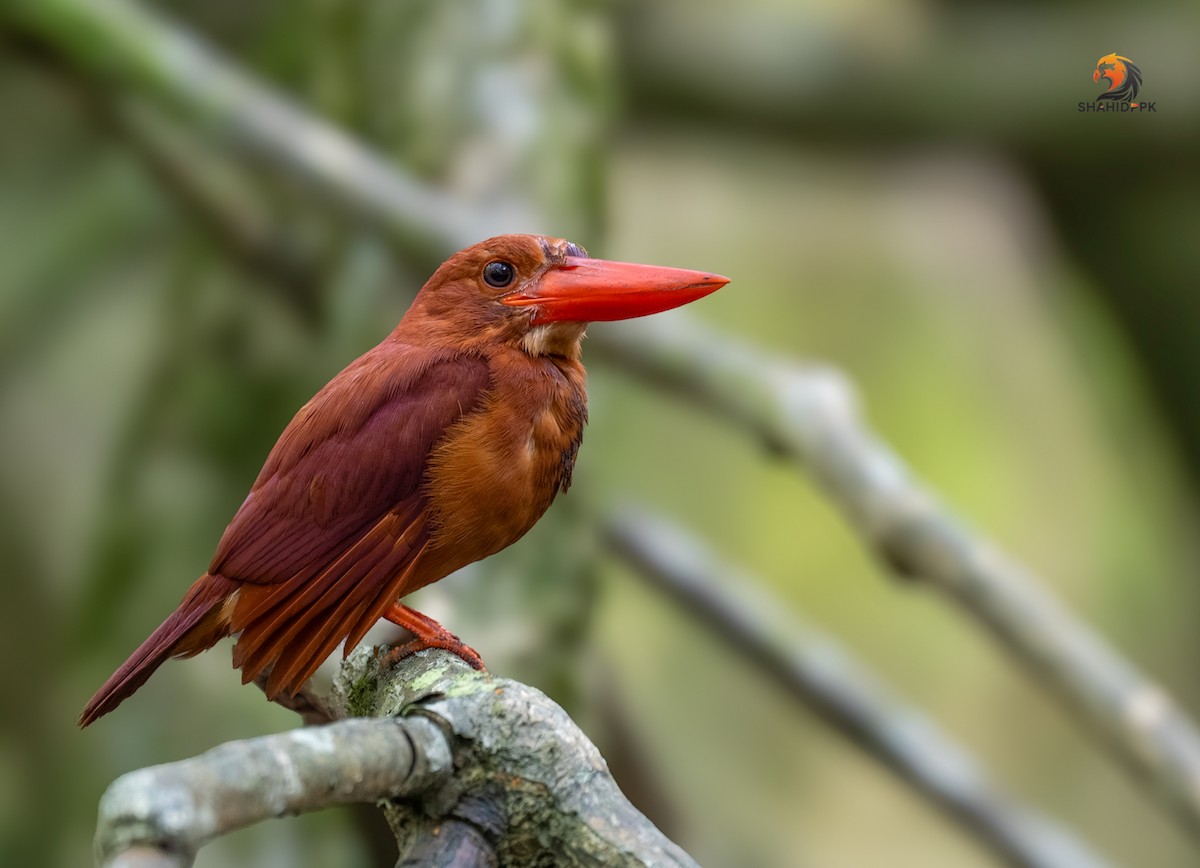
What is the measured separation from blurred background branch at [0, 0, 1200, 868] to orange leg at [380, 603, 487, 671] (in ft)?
2.72

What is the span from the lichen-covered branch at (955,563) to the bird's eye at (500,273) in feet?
4.14

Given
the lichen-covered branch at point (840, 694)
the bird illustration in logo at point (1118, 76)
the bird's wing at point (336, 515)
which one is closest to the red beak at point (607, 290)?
the bird's wing at point (336, 515)

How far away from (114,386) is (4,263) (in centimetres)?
55

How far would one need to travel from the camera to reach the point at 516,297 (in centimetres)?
170

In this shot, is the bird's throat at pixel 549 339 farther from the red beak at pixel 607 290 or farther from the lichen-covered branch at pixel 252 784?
the lichen-covered branch at pixel 252 784

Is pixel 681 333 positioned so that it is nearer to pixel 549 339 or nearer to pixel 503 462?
pixel 549 339

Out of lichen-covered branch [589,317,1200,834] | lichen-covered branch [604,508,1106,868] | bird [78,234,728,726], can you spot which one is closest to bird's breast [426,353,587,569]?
bird [78,234,728,726]

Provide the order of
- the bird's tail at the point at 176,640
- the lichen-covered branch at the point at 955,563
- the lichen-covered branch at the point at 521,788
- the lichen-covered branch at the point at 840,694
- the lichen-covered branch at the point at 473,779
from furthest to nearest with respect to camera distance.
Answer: the lichen-covered branch at the point at 840,694 < the lichen-covered branch at the point at 955,563 < the bird's tail at the point at 176,640 < the lichen-covered branch at the point at 521,788 < the lichen-covered branch at the point at 473,779

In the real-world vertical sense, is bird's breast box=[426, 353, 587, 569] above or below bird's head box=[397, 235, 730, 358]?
below

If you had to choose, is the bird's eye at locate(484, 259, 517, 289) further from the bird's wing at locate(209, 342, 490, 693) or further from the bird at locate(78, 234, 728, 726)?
the bird's wing at locate(209, 342, 490, 693)

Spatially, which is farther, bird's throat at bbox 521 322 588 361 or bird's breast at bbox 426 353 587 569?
bird's throat at bbox 521 322 588 361

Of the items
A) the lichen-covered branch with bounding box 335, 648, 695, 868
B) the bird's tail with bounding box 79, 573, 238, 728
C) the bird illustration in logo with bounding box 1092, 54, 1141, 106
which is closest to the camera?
the lichen-covered branch with bounding box 335, 648, 695, 868

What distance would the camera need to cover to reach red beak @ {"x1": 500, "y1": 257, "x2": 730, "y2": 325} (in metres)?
1.41

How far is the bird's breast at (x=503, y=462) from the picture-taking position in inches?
57.7
